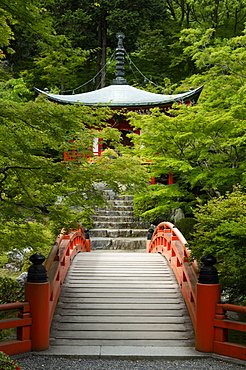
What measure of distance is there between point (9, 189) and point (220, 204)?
333 cm

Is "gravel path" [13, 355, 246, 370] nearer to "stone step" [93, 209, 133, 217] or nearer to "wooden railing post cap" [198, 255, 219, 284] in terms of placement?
"wooden railing post cap" [198, 255, 219, 284]

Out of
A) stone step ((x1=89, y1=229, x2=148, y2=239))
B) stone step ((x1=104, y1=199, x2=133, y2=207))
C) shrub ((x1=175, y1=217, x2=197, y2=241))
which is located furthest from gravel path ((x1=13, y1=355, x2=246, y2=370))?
stone step ((x1=104, y1=199, x2=133, y2=207))

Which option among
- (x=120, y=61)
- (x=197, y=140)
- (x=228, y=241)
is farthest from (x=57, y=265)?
(x=120, y=61)

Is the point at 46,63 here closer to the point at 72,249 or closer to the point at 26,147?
the point at 72,249

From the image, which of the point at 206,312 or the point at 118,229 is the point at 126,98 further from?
the point at 206,312

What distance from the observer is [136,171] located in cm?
606

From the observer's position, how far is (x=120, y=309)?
7.10 metres

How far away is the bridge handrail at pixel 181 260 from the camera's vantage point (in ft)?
21.8

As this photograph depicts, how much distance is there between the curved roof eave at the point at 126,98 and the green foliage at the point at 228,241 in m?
12.1

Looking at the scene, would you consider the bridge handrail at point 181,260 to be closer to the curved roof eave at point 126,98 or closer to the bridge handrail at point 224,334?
the bridge handrail at point 224,334

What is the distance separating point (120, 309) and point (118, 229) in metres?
8.61

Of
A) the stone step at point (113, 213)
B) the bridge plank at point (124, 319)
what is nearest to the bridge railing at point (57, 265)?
the bridge plank at point (124, 319)

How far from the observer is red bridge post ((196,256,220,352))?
5.61 m

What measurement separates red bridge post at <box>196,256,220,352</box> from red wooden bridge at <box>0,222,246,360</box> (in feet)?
0.04
